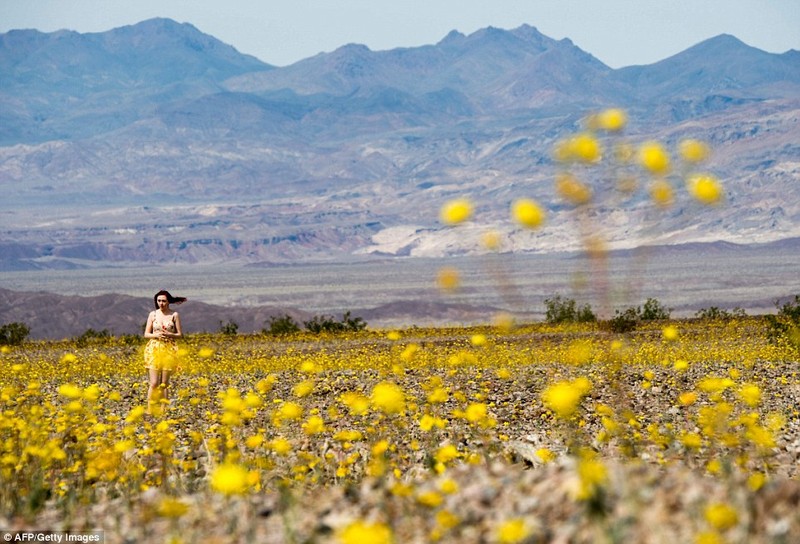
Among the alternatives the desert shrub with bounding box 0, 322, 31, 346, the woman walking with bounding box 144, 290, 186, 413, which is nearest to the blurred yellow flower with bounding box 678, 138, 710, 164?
the woman walking with bounding box 144, 290, 186, 413

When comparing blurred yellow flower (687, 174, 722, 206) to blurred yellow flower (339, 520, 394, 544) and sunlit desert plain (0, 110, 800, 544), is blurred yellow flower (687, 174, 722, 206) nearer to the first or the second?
sunlit desert plain (0, 110, 800, 544)

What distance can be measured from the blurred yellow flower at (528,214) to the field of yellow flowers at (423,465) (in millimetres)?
663

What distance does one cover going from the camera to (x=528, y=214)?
4543mm

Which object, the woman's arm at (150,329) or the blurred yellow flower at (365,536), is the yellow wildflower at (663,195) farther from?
the woman's arm at (150,329)

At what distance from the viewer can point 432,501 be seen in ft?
14.1

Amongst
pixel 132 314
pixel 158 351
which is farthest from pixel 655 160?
pixel 132 314

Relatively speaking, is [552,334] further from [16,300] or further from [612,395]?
[16,300]

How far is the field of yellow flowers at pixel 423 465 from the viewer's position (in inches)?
178

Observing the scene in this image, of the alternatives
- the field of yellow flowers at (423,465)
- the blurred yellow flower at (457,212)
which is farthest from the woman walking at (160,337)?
the blurred yellow flower at (457,212)

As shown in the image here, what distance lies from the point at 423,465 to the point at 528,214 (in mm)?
3659

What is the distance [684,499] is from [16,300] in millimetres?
86135

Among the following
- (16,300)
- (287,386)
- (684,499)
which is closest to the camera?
(684,499)

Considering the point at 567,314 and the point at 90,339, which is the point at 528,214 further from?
the point at 567,314

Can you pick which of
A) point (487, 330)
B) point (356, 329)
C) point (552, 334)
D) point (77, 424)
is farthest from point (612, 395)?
point (356, 329)
